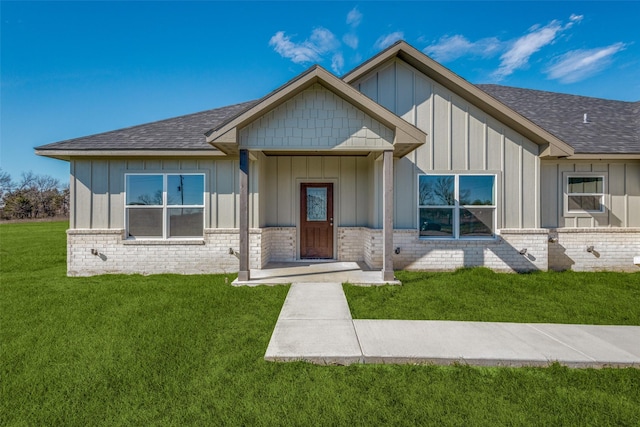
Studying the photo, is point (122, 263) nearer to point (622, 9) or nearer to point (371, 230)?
point (371, 230)

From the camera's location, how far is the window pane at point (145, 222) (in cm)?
750

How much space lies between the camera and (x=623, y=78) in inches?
494

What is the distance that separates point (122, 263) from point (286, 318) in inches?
221

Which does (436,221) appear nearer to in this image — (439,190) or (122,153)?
(439,190)

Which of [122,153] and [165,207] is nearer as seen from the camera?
[122,153]

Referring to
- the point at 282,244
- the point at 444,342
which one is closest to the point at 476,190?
the point at 444,342

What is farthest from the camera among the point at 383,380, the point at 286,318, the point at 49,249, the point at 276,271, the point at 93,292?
the point at 49,249

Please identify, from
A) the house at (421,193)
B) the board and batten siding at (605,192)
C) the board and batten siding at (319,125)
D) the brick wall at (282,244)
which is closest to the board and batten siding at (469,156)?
the house at (421,193)

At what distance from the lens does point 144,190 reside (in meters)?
7.49

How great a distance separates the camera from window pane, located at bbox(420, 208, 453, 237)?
754 centimetres

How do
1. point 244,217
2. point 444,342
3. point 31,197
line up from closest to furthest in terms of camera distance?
1. point 444,342
2. point 244,217
3. point 31,197

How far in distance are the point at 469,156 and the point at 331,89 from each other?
13.8 ft

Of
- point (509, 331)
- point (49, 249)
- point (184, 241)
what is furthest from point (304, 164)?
point (49, 249)

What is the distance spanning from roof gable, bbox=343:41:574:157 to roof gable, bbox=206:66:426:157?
5.76 feet
